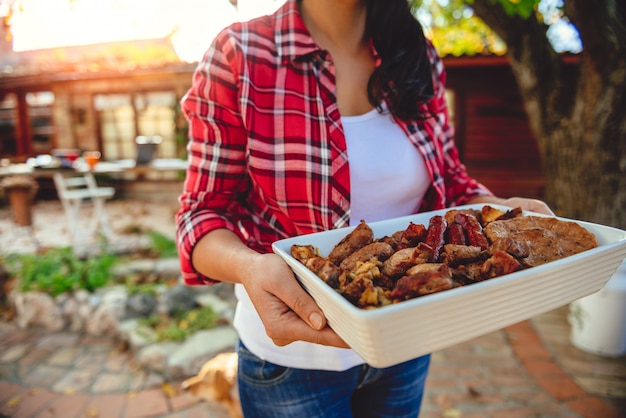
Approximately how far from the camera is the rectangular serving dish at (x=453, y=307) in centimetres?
72

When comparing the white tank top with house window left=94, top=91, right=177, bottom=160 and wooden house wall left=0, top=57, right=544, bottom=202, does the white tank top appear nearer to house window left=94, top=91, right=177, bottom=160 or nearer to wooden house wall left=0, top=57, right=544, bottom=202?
wooden house wall left=0, top=57, right=544, bottom=202

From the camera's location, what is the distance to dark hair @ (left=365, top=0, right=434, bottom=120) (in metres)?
1.46

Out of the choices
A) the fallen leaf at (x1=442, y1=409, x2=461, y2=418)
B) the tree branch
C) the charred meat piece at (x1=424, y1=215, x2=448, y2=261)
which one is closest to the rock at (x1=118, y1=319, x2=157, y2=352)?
the fallen leaf at (x1=442, y1=409, x2=461, y2=418)

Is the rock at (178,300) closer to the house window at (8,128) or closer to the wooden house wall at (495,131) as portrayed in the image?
the wooden house wall at (495,131)

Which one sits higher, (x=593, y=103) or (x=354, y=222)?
(x=593, y=103)

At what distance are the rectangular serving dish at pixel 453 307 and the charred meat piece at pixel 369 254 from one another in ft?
0.41

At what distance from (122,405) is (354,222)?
2883mm

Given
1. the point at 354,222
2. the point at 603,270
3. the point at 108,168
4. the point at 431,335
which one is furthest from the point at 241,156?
the point at 108,168

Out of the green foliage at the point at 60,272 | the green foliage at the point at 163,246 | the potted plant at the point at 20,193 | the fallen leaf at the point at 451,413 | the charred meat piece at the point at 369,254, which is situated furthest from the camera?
the potted plant at the point at 20,193

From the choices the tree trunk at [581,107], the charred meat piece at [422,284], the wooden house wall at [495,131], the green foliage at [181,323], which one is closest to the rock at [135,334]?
the green foliage at [181,323]

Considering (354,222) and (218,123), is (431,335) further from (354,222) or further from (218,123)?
(218,123)

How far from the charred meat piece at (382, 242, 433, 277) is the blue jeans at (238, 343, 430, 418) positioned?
0.52 metres

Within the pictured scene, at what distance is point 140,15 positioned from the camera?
3629 mm

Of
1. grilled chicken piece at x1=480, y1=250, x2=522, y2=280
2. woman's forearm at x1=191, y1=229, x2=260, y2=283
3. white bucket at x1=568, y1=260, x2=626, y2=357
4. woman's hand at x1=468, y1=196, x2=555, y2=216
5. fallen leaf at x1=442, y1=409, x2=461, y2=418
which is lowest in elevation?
fallen leaf at x1=442, y1=409, x2=461, y2=418
